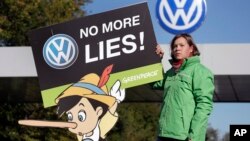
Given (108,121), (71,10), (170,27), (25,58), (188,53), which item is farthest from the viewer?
(71,10)

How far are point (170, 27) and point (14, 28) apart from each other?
2099 cm

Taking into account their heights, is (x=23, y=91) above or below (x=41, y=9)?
below

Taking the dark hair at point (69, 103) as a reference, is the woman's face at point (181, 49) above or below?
above

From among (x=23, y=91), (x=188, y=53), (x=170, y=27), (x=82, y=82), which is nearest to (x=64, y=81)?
(x=82, y=82)

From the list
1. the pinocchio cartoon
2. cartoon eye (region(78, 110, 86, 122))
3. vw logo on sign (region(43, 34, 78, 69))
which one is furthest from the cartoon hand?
vw logo on sign (region(43, 34, 78, 69))

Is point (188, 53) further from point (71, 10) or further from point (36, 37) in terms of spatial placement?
point (71, 10)

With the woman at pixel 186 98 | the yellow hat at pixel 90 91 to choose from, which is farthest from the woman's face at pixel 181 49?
the yellow hat at pixel 90 91

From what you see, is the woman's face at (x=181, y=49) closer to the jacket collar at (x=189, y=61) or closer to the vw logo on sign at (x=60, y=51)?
the jacket collar at (x=189, y=61)

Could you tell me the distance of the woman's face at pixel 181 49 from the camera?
4.88m

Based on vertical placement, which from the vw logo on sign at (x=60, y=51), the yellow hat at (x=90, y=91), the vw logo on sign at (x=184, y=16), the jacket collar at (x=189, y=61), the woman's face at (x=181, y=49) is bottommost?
the yellow hat at (x=90, y=91)

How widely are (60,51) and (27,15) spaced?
20728mm

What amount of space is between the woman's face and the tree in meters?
25.3

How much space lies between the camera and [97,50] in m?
9.96

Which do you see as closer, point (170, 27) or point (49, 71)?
point (49, 71)
